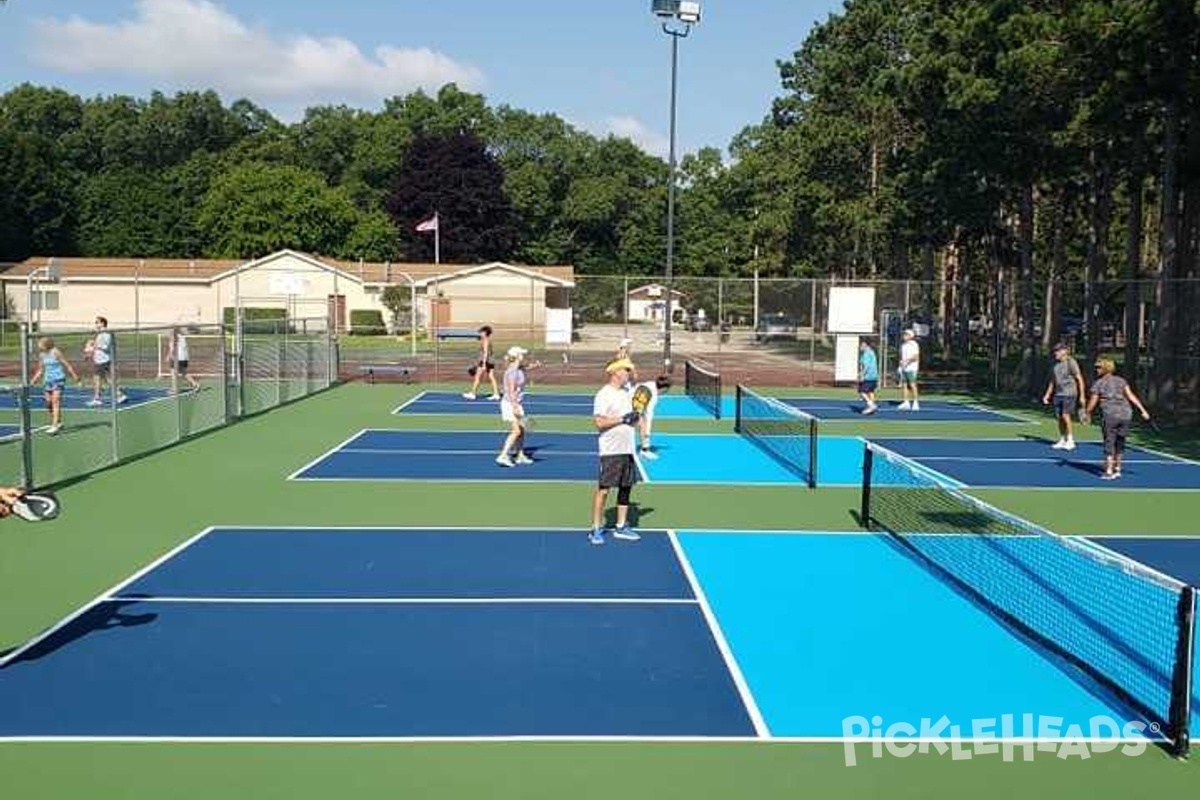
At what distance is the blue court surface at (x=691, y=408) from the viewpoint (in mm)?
27078

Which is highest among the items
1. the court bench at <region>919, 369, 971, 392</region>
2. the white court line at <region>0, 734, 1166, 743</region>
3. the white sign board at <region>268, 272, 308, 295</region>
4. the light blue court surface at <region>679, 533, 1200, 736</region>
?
the white sign board at <region>268, 272, 308, 295</region>

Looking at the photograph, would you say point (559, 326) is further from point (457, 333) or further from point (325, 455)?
point (325, 455)

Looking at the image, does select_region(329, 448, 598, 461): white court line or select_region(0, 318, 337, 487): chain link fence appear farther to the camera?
select_region(329, 448, 598, 461): white court line

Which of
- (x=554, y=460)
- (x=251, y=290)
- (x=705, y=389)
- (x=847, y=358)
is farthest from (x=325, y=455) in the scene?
(x=251, y=290)

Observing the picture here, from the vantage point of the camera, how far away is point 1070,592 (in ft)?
34.7

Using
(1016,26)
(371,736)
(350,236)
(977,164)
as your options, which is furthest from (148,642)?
(350,236)

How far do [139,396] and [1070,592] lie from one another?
21477 millimetres

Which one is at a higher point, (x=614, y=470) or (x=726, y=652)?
(x=614, y=470)

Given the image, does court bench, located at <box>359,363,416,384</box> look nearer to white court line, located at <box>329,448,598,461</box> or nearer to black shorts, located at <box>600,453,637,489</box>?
white court line, located at <box>329,448,598,461</box>

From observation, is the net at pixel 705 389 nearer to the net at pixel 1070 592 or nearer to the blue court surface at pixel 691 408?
the blue court surface at pixel 691 408

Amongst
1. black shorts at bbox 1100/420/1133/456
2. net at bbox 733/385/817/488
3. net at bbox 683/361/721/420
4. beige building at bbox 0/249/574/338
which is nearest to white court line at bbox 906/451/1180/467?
black shorts at bbox 1100/420/1133/456

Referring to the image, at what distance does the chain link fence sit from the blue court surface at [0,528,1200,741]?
5.04 m

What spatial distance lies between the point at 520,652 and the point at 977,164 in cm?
2731

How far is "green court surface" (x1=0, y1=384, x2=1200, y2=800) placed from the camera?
6.55m
